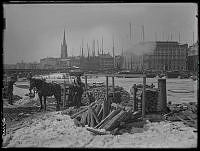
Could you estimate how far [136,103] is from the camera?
1323 centimetres

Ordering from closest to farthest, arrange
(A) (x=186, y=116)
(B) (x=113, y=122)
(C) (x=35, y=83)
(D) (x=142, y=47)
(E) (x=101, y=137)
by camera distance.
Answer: (E) (x=101, y=137) < (B) (x=113, y=122) < (A) (x=186, y=116) < (C) (x=35, y=83) < (D) (x=142, y=47)

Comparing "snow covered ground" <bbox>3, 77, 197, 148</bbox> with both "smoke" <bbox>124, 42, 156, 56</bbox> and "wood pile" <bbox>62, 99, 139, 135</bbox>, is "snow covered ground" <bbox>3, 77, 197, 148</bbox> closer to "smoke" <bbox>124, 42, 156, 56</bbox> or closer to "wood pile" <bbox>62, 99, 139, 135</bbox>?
"wood pile" <bbox>62, 99, 139, 135</bbox>

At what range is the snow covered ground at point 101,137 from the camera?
27.6 feet

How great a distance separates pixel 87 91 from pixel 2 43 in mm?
11308

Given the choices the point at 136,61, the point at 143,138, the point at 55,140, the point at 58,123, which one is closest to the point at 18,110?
the point at 58,123

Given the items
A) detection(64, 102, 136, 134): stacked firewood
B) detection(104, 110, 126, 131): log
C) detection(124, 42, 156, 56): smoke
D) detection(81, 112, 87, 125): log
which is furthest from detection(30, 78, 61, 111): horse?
detection(124, 42, 156, 56): smoke

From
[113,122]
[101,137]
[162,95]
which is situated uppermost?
[162,95]

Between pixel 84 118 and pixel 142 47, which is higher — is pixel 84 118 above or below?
below

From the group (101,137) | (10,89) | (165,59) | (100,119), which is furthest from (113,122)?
(165,59)

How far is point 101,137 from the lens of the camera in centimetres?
931

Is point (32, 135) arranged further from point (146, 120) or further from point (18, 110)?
point (18, 110)

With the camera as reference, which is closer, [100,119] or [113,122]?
[113,122]

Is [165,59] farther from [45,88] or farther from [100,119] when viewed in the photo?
[100,119]

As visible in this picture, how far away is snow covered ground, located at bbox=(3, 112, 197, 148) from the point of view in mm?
8398
